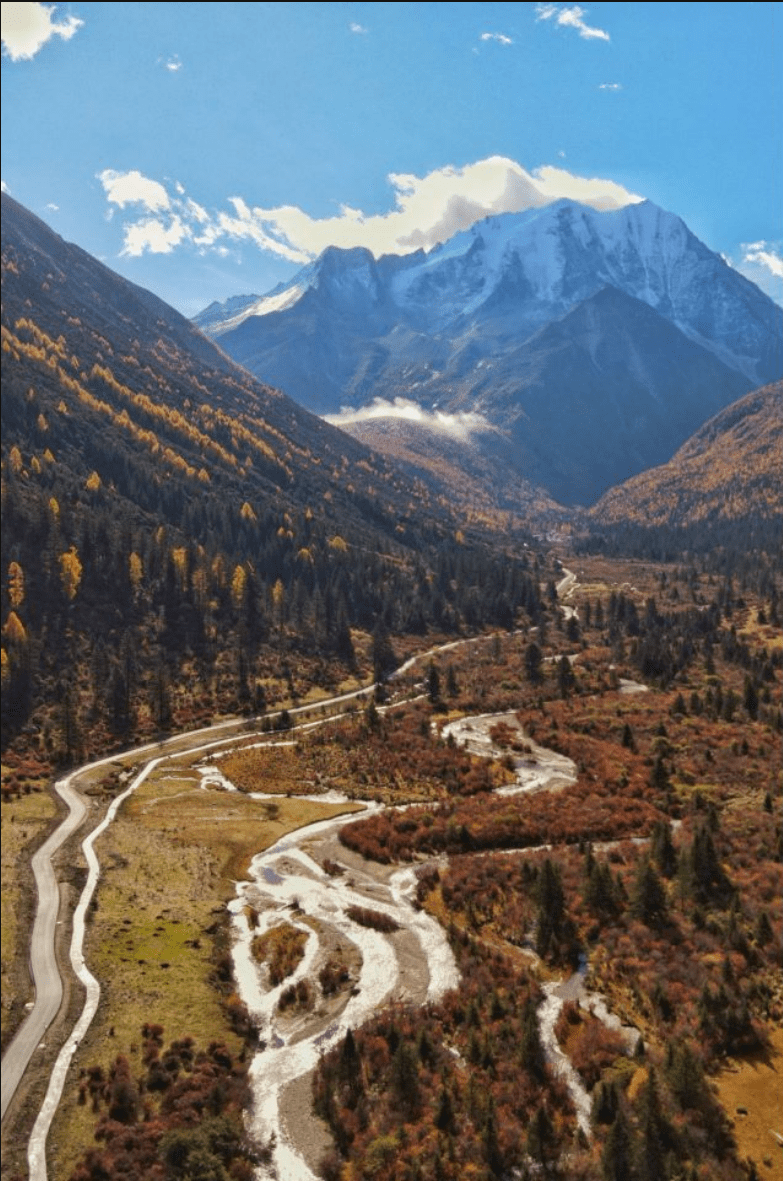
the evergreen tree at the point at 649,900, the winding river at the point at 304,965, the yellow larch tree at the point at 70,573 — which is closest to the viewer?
the winding river at the point at 304,965

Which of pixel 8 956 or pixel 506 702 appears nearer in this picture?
pixel 8 956

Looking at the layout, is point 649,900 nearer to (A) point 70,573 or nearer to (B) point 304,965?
(B) point 304,965

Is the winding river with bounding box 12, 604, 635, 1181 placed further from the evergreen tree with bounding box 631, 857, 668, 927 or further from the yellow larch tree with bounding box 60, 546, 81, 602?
the yellow larch tree with bounding box 60, 546, 81, 602

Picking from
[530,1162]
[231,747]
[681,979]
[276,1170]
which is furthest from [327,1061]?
[231,747]

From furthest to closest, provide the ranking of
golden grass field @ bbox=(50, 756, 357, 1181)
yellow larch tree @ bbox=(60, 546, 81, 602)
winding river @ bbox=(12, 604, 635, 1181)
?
yellow larch tree @ bbox=(60, 546, 81, 602) < golden grass field @ bbox=(50, 756, 357, 1181) < winding river @ bbox=(12, 604, 635, 1181)

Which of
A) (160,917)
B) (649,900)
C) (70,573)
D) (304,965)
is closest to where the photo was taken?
(304,965)

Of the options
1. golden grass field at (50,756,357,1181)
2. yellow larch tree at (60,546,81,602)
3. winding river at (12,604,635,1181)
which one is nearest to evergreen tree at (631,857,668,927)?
winding river at (12,604,635,1181)

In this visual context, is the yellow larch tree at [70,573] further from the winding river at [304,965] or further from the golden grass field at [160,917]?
the golden grass field at [160,917]

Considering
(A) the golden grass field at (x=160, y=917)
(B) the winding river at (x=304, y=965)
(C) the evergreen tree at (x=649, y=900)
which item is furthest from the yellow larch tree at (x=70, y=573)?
(C) the evergreen tree at (x=649, y=900)

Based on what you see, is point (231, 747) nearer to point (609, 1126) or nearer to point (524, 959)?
point (524, 959)

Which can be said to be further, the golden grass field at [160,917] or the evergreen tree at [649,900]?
the evergreen tree at [649,900]

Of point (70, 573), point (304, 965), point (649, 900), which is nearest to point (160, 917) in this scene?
point (304, 965)
